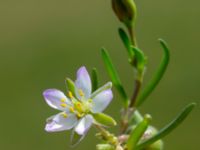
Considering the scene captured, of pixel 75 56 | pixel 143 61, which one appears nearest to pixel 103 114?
pixel 143 61

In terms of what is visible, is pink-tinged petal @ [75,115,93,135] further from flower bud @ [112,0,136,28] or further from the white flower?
flower bud @ [112,0,136,28]

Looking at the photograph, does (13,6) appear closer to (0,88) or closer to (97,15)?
(97,15)

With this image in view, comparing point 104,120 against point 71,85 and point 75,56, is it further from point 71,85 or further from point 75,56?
point 75,56

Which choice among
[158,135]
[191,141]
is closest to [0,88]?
[191,141]

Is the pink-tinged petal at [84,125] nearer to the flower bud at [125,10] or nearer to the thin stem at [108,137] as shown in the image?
the thin stem at [108,137]

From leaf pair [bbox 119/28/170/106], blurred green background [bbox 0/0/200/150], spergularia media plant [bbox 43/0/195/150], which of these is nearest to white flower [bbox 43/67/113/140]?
spergularia media plant [bbox 43/0/195/150]

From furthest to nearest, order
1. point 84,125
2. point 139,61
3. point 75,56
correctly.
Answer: point 75,56
point 139,61
point 84,125
